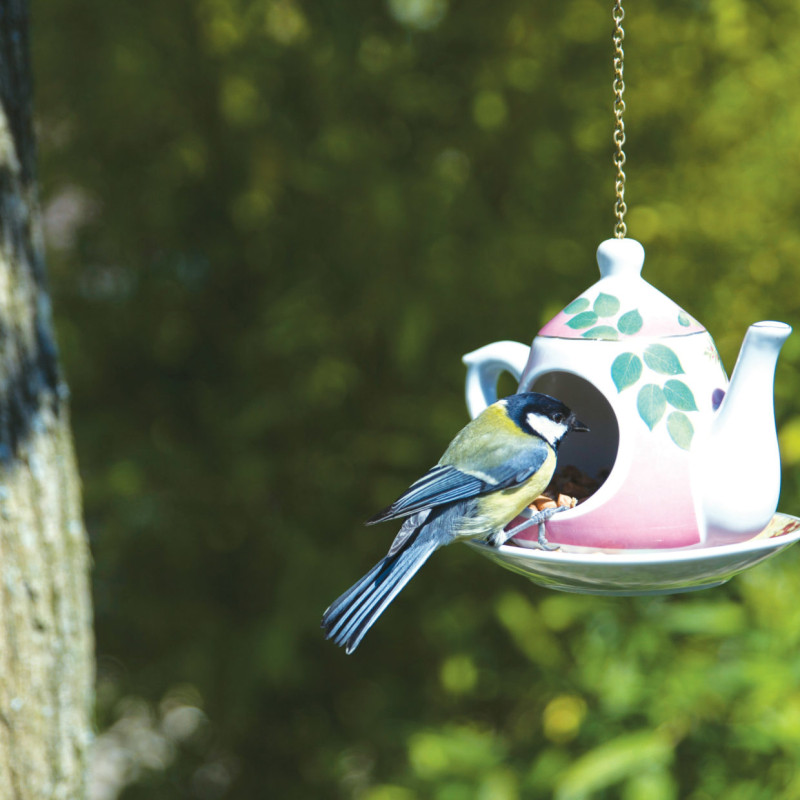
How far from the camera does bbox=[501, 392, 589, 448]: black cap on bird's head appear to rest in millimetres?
1575

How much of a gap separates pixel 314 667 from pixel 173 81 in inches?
65.4

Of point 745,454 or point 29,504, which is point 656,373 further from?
point 29,504

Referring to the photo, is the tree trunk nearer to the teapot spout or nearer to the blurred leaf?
the blurred leaf

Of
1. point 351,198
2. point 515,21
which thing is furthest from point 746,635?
point 515,21

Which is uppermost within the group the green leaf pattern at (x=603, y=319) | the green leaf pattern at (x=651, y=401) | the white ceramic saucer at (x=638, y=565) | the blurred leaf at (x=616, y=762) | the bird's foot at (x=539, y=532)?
the green leaf pattern at (x=603, y=319)

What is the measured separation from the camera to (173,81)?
2.54m

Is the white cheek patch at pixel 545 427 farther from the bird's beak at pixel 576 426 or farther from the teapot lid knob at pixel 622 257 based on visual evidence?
the teapot lid knob at pixel 622 257

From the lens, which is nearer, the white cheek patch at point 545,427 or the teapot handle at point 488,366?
the white cheek patch at point 545,427

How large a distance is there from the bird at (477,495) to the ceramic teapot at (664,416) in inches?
2.8

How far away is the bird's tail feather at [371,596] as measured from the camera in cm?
137

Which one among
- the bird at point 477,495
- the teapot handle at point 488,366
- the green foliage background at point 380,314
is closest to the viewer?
the bird at point 477,495

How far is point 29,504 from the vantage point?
74.9 inches

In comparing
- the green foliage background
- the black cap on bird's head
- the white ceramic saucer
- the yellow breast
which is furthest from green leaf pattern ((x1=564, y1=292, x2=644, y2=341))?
the green foliage background

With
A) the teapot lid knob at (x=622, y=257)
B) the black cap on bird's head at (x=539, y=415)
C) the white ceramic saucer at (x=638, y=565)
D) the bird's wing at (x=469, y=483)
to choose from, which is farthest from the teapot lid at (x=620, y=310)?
the white ceramic saucer at (x=638, y=565)
